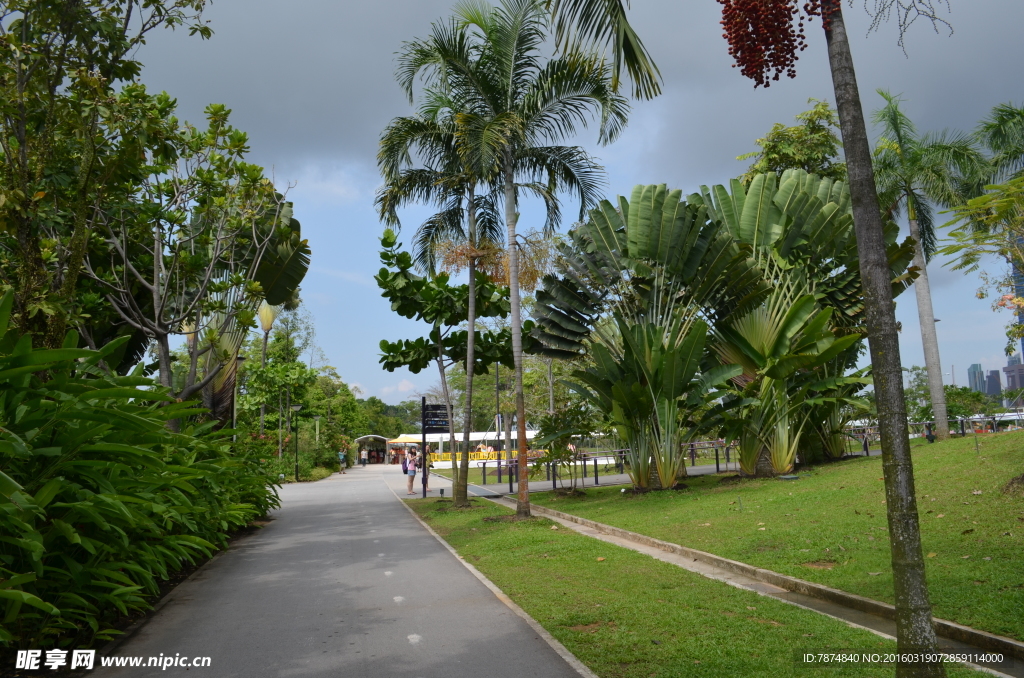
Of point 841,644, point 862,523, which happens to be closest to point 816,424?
point 862,523

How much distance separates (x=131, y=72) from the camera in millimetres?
10203

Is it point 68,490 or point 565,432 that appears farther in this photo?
point 565,432

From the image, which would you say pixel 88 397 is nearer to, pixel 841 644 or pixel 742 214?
pixel 841 644

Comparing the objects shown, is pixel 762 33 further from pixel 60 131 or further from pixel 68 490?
pixel 60 131

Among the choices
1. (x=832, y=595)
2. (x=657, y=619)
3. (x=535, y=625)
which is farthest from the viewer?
(x=832, y=595)

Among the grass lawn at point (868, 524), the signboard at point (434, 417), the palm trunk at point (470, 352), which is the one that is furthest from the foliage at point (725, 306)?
the signboard at point (434, 417)

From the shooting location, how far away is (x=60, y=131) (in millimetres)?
10320

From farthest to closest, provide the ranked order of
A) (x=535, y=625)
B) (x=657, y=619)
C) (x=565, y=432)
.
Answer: (x=565, y=432)
(x=535, y=625)
(x=657, y=619)

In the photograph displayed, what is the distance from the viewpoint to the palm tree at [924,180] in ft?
71.2

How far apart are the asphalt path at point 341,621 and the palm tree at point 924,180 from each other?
58.3 feet

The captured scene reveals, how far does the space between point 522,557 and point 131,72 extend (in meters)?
8.96

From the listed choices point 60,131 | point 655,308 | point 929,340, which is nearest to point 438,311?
point 655,308

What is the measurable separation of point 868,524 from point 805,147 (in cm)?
2068

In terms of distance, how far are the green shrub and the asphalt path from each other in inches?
23.8
